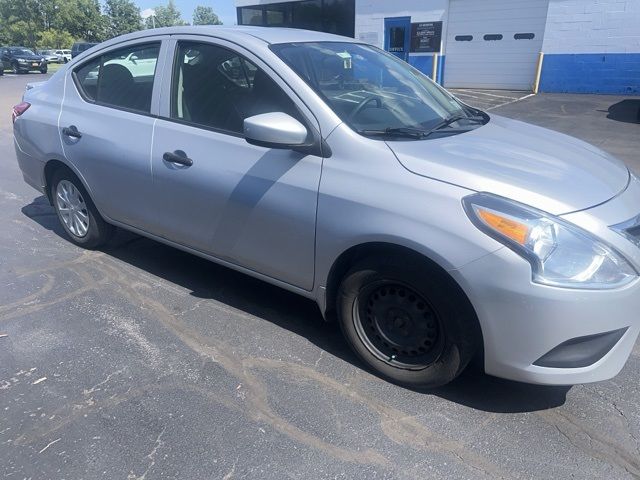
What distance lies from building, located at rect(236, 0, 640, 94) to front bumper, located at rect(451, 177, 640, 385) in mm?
15867

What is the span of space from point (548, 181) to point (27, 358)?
2.96 metres

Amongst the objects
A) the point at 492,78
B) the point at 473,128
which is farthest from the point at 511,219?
the point at 492,78

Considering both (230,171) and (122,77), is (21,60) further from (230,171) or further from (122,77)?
(230,171)

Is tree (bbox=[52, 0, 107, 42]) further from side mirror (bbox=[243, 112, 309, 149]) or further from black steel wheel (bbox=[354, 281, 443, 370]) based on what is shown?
black steel wheel (bbox=[354, 281, 443, 370])

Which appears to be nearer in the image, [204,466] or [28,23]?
[204,466]

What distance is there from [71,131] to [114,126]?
1.71 feet

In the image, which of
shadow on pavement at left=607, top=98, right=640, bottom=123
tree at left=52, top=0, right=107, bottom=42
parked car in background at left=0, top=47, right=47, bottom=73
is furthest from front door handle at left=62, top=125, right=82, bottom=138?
tree at left=52, top=0, right=107, bottom=42

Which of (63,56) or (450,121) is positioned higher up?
(450,121)

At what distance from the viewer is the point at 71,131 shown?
3975 mm

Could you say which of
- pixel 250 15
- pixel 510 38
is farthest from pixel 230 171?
pixel 250 15

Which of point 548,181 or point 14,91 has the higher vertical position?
point 548,181

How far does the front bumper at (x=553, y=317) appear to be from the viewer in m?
2.13

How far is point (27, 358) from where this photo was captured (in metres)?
2.97

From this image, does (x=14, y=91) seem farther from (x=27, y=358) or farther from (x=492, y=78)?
(x=27, y=358)
